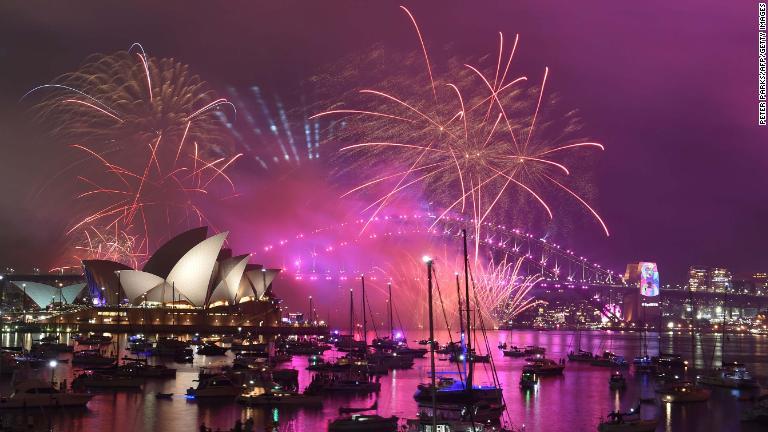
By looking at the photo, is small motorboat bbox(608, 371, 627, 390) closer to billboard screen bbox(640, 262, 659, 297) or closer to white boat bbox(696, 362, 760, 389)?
white boat bbox(696, 362, 760, 389)

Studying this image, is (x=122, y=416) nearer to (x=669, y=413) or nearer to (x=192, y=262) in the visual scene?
(x=669, y=413)

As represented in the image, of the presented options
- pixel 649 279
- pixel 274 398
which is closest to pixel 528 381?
pixel 274 398

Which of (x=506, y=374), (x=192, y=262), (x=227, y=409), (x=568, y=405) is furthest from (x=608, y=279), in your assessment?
(x=227, y=409)

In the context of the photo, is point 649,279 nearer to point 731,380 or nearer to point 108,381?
point 731,380

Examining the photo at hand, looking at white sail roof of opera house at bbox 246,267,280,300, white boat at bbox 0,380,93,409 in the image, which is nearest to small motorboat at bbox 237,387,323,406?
white boat at bbox 0,380,93,409

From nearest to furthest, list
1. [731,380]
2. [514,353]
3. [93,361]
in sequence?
[731,380]
[93,361]
[514,353]

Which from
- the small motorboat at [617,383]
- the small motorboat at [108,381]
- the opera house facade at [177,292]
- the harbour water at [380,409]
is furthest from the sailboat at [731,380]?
the opera house facade at [177,292]

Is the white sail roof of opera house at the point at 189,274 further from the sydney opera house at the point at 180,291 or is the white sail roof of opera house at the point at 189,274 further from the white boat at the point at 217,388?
the white boat at the point at 217,388
